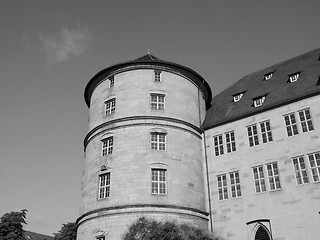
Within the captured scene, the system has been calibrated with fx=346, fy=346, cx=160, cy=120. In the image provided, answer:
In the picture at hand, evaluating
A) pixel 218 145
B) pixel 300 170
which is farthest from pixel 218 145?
pixel 300 170

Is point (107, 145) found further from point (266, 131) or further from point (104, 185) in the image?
point (266, 131)

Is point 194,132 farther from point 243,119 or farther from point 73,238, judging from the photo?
point 73,238

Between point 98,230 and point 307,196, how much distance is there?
14545 millimetres

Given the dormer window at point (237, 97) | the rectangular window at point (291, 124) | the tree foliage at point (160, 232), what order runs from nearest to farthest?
the tree foliage at point (160, 232), the rectangular window at point (291, 124), the dormer window at point (237, 97)

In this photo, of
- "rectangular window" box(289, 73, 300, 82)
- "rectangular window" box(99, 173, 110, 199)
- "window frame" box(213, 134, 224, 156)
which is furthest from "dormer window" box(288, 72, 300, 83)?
"rectangular window" box(99, 173, 110, 199)

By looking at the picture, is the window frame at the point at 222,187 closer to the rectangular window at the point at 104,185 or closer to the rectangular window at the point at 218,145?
the rectangular window at the point at 218,145

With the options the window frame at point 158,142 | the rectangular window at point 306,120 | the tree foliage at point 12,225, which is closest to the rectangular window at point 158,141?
the window frame at point 158,142

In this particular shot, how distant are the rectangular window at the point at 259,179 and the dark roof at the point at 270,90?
15.0ft

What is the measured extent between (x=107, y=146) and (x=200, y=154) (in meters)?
7.83

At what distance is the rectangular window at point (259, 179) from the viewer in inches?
996

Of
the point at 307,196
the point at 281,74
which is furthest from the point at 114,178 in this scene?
the point at 281,74

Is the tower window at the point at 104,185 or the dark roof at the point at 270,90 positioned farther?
the dark roof at the point at 270,90

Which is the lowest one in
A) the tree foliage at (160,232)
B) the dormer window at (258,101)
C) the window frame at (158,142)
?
the tree foliage at (160,232)

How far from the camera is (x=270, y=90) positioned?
2900cm
